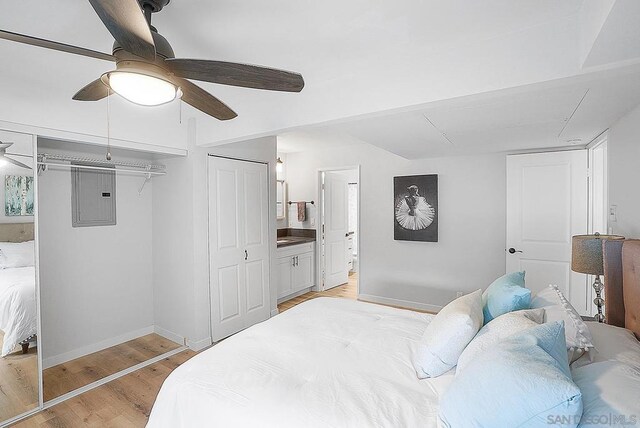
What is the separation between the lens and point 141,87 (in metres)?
1.41

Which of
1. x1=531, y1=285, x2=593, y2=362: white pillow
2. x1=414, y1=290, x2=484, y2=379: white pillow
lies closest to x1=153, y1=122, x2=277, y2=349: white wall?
x1=414, y1=290, x2=484, y2=379: white pillow

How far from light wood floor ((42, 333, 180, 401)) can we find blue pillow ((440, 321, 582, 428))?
3.03 meters

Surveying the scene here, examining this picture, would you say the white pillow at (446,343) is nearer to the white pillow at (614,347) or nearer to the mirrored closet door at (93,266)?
the white pillow at (614,347)

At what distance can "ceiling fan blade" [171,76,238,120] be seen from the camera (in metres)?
1.55

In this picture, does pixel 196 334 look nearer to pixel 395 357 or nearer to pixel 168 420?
pixel 168 420

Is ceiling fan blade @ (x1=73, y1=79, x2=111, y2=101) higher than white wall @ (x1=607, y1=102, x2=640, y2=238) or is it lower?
higher

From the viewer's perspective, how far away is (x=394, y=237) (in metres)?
4.75

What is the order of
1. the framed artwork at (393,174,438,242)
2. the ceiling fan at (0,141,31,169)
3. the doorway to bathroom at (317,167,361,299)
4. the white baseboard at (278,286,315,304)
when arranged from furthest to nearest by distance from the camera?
the doorway to bathroom at (317,167,361,299), the white baseboard at (278,286,315,304), the framed artwork at (393,174,438,242), the ceiling fan at (0,141,31,169)

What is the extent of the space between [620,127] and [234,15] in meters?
2.81

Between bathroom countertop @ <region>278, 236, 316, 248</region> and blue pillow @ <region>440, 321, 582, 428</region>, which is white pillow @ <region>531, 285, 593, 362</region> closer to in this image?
blue pillow @ <region>440, 321, 582, 428</region>

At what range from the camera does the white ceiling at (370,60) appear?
146cm

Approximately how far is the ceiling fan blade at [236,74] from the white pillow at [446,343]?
1336mm

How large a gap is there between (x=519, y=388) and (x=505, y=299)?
0.84 m

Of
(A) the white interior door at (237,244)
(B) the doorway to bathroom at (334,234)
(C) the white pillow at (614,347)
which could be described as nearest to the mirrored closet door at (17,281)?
(A) the white interior door at (237,244)
